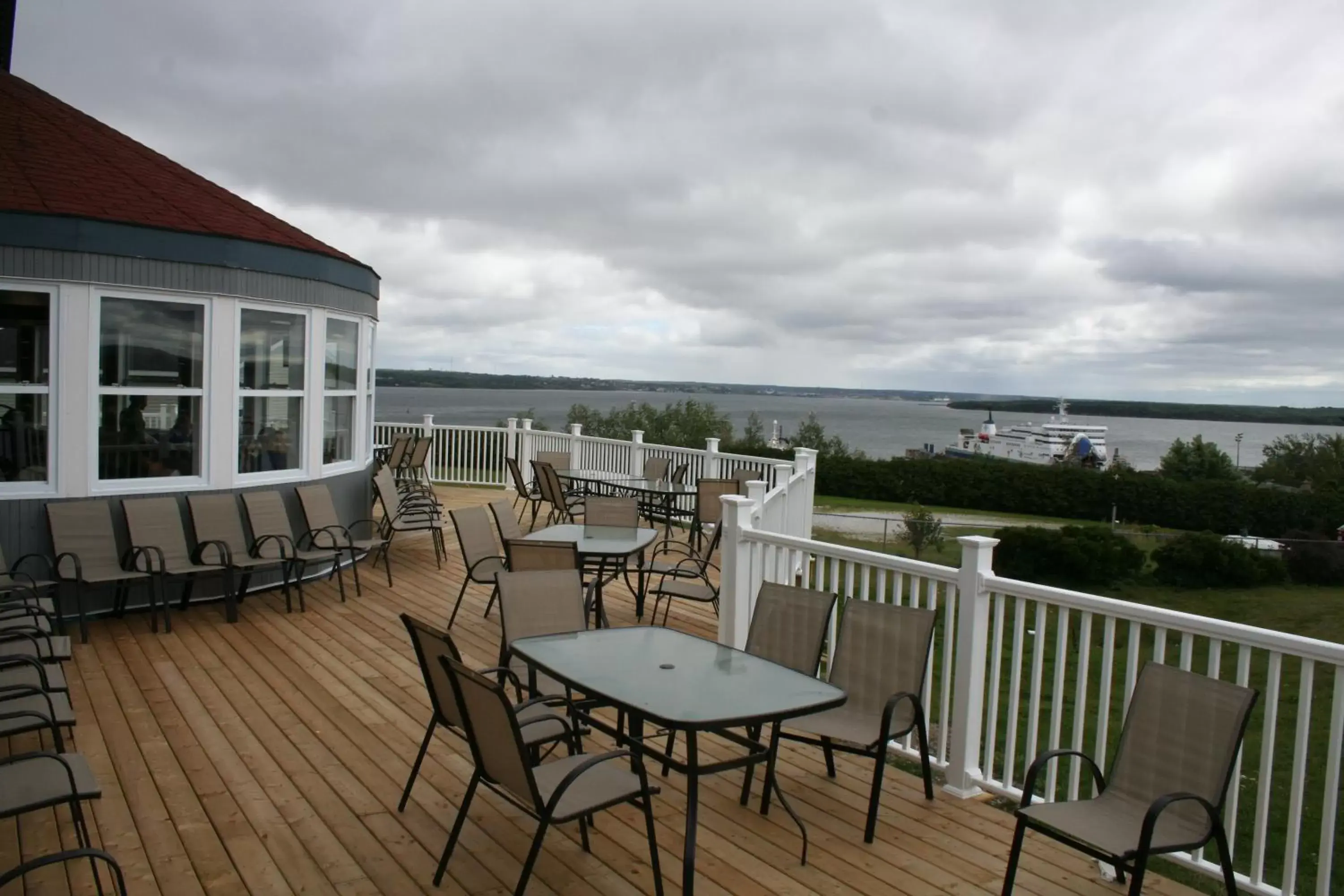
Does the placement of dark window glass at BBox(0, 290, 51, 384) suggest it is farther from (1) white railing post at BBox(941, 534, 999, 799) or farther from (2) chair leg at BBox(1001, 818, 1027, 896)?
(2) chair leg at BBox(1001, 818, 1027, 896)

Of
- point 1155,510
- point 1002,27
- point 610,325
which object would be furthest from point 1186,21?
point 610,325

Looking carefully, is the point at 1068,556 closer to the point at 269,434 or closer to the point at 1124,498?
the point at 1124,498

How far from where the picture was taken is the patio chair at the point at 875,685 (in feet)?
11.7

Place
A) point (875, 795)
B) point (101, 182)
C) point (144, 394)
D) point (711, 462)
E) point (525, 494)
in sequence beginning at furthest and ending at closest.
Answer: point (711, 462) < point (525, 494) < point (101, 182) < point (144, 394) < point (875, 795)

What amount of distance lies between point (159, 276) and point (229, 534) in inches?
76.4

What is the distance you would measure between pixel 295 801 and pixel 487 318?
34942 millimetres

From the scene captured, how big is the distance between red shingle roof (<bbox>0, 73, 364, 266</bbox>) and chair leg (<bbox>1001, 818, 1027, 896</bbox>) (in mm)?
6465

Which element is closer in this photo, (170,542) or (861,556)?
(861,556)

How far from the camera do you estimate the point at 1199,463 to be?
41438 mm

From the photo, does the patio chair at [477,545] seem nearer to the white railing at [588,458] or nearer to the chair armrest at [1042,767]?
the white railing at [588,458]

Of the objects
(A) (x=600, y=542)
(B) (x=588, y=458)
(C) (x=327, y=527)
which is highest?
(B) (x=588, y=458)

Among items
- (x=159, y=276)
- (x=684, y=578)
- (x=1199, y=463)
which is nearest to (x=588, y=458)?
(x=684, y=578)

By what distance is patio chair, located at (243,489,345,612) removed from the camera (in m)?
6.87

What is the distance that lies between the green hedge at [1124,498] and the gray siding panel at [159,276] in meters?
21.7
